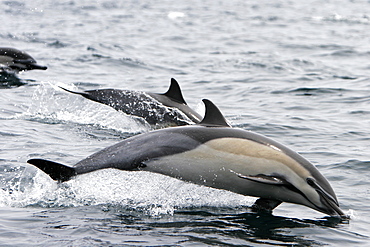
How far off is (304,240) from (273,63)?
1482 cm

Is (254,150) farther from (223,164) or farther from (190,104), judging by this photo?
(190,104)

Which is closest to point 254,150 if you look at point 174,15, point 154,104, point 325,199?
point 325,199

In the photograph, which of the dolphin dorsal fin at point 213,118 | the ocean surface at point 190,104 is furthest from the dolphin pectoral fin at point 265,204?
the dolphin dorsal fin at point 213,118

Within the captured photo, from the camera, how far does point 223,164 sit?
7270 millimetres

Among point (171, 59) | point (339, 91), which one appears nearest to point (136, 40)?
point (171, 59)

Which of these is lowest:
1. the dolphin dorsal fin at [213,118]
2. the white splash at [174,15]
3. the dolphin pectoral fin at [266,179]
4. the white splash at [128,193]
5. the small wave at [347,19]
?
the white splash at [128,193]

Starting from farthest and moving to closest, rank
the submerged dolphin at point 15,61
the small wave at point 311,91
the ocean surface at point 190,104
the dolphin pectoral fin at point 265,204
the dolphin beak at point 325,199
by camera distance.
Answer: the submerged dolphin at point 15,61
the small wave at point 311,91
the dolphin pectoral fin at point 265,204
the dolphin beak at point 325,199
the ocean surface at point 190,104

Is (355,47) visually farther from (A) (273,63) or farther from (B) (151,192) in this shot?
(B) (151,192)

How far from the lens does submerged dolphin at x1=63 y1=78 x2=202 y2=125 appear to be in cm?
1086

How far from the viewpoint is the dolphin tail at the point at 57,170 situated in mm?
7152

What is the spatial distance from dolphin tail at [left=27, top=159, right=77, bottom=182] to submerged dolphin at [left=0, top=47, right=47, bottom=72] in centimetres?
995

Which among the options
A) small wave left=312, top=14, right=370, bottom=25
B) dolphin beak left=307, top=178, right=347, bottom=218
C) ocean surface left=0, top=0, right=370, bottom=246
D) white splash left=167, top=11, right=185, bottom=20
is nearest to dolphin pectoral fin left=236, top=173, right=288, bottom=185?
dolphin beak left=307, top=178, right=347, bottom=218

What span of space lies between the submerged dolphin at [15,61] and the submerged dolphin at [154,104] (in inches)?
222

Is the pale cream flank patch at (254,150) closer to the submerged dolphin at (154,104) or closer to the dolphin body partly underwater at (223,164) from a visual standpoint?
the dolphin body partly underwater at (223,164)
